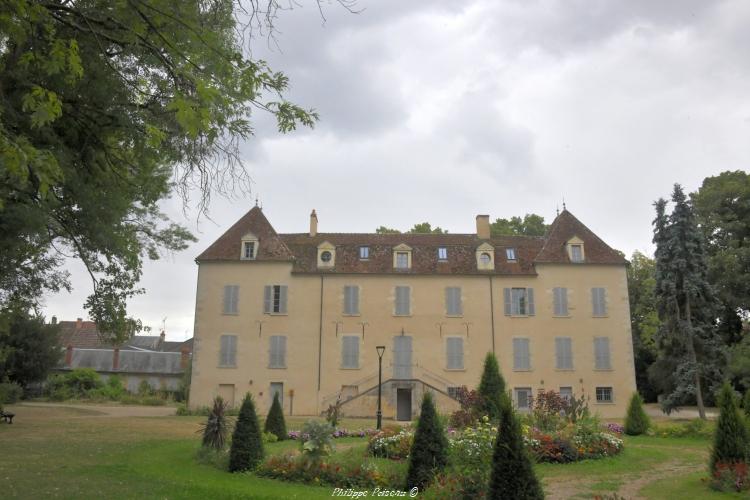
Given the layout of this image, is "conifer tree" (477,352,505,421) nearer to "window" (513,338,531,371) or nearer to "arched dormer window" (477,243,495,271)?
"window" (513,338,531,371)

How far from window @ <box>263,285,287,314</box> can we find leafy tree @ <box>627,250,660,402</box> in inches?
912

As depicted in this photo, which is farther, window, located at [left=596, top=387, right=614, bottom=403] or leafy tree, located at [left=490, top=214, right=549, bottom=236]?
leafy tree, located at [left=490, top=214, right=549, bottom=236]

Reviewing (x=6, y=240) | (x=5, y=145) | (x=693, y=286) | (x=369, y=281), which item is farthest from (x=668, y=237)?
(x=5, y=145)

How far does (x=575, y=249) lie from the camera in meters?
32.8

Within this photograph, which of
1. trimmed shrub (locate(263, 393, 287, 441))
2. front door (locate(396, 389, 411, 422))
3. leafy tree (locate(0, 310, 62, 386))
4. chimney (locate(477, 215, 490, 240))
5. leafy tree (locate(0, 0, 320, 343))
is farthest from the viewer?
leafy tree (locate(0, 310, 62, 386))

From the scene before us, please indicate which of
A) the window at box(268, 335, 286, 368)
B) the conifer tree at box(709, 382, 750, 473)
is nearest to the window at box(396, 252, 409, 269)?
the window at box(268, 335, 286, 368)

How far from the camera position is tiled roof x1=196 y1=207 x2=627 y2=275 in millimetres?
32500

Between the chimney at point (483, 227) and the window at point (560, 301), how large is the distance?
5.06 m

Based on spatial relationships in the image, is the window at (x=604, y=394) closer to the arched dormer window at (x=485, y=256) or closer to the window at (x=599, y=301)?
the window at (x=599, y=301)

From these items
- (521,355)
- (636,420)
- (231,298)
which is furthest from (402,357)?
(636,420)

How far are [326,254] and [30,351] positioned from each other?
19.2m

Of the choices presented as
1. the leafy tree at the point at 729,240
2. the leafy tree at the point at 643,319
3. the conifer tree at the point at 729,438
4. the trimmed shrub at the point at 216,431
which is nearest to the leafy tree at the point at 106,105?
the trimmed shrub at the point at 216,431

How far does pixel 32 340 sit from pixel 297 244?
56.9ft

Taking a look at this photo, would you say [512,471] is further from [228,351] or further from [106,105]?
[228,351]
